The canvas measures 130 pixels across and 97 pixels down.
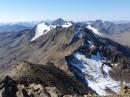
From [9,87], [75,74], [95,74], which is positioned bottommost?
[95,74]

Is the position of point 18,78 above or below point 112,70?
above

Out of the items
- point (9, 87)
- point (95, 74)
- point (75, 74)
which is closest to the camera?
point (9, 87)

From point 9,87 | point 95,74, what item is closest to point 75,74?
point 95,74

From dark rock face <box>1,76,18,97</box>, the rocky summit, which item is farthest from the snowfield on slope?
dark rock face <box>1,76,18,97</box>

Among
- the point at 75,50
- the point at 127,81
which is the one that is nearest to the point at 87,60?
the point at 75,50

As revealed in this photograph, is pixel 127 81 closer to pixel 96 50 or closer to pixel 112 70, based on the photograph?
pixel 112 70

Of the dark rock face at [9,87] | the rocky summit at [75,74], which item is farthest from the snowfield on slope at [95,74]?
the dark rock face at [9,87]

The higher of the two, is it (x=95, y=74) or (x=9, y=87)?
(x=9, y=87)

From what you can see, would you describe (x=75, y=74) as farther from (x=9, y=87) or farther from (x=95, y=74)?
(x=9, y=87)

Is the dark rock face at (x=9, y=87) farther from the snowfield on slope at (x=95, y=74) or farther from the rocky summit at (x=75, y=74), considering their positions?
the snowfield on slope at (x=95, y=74)
